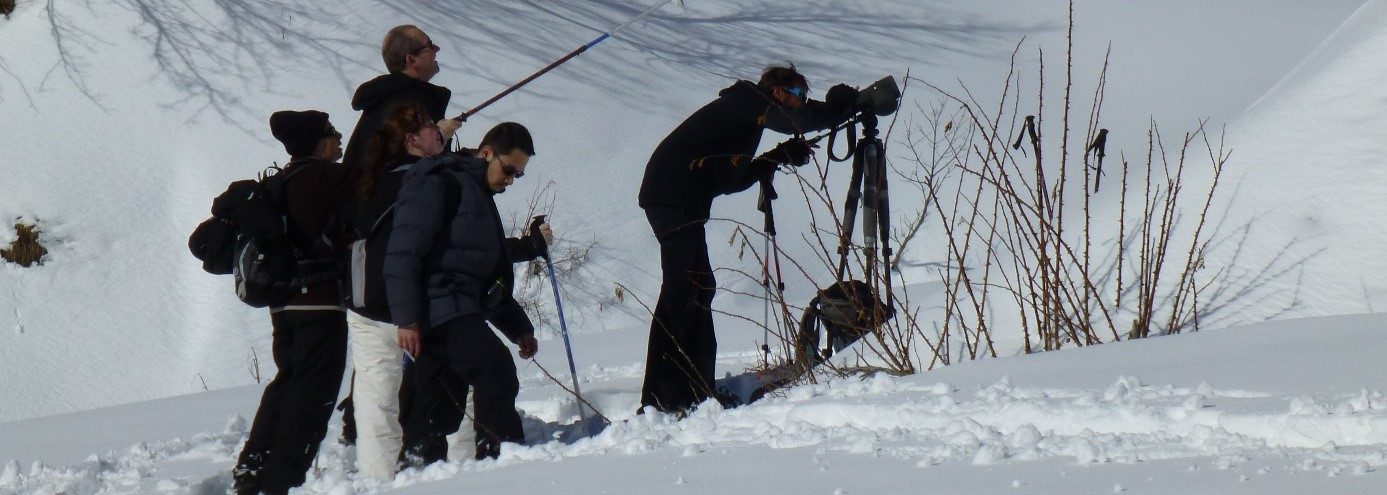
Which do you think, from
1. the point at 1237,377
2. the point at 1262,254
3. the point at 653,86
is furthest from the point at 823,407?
the point at 653,86

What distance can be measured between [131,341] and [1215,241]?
605cm

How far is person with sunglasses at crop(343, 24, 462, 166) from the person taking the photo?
153 inches

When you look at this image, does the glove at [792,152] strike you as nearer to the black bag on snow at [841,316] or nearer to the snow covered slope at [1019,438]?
the black bag on snow at [841,316]

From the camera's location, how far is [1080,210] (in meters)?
7.71

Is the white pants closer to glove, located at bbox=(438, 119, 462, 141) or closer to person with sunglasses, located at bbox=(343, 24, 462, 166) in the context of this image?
person with sunglasses, located at bbox=(343, 24, 462, 166)

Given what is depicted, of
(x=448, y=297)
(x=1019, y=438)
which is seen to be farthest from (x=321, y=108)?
(x=1019, y=438)

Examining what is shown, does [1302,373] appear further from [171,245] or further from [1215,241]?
[171,245]

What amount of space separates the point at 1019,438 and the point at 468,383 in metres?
1.53

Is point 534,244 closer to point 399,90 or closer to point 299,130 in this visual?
point 399,90

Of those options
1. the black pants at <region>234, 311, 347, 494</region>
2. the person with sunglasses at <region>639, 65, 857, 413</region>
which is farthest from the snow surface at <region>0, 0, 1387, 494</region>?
the person with sunglasses at <region>639, 65, 857, 413</region>

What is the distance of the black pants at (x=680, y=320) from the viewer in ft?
13.5

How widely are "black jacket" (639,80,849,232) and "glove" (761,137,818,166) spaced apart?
1.6 inches

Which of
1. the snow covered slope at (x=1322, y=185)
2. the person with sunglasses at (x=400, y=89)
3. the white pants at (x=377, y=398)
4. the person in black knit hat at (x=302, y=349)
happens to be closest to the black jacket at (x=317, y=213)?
the person in black knit hat at (x=302, y=349)

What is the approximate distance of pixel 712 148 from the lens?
13.5 ft
